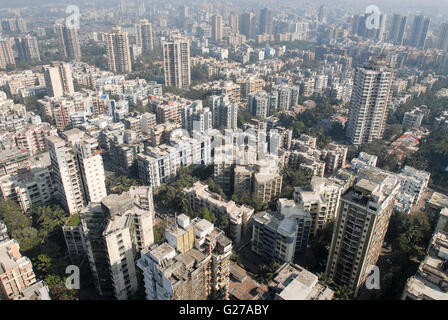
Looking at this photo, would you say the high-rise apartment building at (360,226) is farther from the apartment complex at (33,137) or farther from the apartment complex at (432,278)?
the apartment complex at (33,137)

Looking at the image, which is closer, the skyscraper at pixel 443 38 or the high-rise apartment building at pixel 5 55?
the high-rise apartment building at pixel 5 55

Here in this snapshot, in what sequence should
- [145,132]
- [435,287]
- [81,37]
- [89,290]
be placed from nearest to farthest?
1. [435,287]
2. [89,290]
3. [145,132]
4. [81,37]

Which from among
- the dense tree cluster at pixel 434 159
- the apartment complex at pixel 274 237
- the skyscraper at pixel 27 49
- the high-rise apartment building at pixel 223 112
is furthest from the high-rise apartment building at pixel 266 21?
the apartment complex at pixel 274 237

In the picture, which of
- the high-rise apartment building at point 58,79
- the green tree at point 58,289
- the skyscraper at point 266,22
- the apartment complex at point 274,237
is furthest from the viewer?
the skyscraper at point 266,22

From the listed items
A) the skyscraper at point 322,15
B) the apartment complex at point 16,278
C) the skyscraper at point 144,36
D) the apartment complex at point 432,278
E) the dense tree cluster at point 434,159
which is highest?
the skyscraper at point 322,15

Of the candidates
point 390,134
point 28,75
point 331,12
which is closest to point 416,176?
point 390,134
